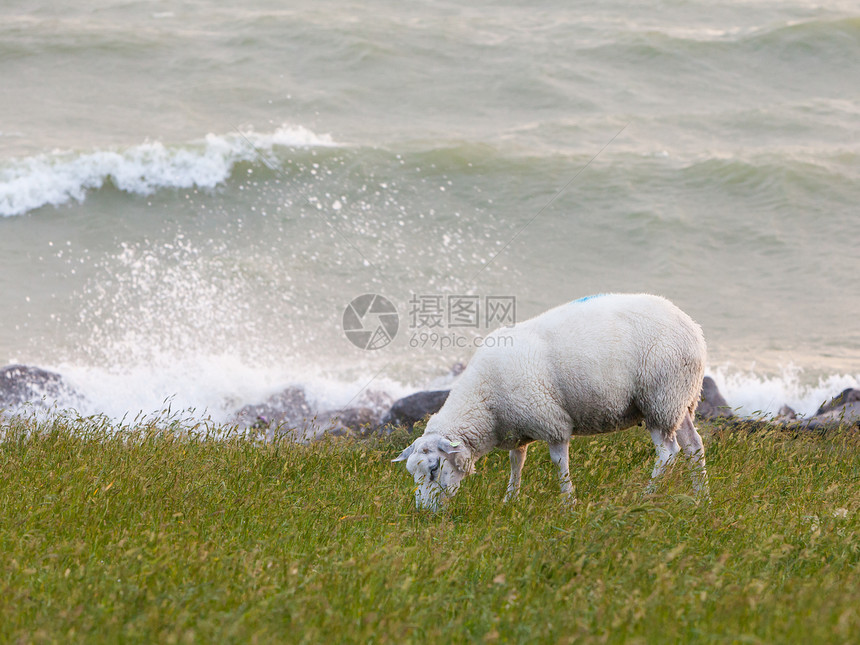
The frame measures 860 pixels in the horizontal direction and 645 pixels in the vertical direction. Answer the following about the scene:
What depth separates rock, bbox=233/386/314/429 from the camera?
985 cm

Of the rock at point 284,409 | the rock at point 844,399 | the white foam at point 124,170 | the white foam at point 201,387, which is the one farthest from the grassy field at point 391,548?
the white foam at point 124,170

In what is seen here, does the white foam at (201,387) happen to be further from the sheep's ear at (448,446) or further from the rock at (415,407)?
the sheep's ear at (448,446)

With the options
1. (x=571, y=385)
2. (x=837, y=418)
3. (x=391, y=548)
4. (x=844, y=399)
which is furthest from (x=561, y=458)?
(x=844, y=399)

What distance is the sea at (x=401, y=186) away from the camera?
12.4 m

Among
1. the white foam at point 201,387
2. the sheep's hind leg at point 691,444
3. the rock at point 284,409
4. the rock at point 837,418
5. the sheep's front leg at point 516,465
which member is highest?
the sheep's hind leg at point 691,444

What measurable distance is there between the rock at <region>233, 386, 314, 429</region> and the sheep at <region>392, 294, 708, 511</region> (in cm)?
421

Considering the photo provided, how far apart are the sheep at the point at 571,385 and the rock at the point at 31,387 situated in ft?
18.4

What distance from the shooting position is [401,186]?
54.9 feet

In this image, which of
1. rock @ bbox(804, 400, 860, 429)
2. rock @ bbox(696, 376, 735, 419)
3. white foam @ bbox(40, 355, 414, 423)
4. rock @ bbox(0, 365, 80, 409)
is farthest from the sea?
rock @ bbox(804, 400, 860, 429)

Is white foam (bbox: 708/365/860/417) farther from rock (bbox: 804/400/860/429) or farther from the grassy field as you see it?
the grassy field

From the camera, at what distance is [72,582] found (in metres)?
3.80

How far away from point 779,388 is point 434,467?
7.75 meters

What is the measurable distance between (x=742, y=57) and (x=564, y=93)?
17.8 feet

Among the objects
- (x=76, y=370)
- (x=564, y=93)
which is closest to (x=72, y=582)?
(x=76, y=370)
